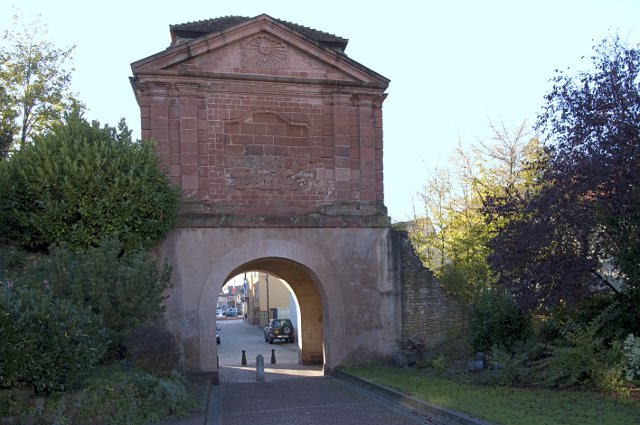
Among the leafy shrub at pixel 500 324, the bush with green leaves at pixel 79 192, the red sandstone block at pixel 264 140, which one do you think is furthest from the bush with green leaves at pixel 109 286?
the leafy shrub at pixel 500 324

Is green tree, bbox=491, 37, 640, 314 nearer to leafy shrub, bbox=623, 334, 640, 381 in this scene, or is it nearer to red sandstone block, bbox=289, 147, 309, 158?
leafy shrub, bbox=623, 334, 640, 381

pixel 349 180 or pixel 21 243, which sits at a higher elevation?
pixel 349 180

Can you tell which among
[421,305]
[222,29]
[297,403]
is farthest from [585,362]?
[222,29]

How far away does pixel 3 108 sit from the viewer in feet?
80.0

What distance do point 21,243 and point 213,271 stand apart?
469 cm

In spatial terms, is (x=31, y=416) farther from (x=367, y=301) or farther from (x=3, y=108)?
(x=3, y=108)

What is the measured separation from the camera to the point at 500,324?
15.7 meters

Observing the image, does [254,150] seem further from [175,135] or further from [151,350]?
[151,350]

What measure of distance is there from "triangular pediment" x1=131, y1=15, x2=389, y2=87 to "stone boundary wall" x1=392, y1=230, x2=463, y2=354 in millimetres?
4963

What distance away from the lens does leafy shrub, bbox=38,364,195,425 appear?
965 cm

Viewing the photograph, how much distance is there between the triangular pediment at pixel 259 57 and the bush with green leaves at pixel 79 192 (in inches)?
115

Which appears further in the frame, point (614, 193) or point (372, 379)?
point (372, 379)

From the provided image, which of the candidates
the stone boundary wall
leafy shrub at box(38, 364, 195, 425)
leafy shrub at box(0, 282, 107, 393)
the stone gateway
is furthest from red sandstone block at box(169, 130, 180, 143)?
leafy shrub at box(0, 282, 107, 393)

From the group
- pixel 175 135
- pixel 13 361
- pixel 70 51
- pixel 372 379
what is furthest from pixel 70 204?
pixel 70 51
